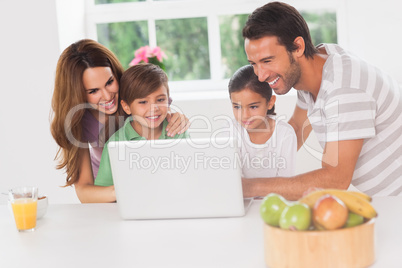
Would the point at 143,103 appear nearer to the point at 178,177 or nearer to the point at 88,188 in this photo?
the point at 88,188

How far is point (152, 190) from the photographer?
159 cm

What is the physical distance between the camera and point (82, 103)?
227cm

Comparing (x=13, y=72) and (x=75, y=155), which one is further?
(x=13, y=72)

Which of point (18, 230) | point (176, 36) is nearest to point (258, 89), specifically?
point (18, 230)

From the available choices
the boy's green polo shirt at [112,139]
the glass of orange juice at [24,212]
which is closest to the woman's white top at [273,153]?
the boy's green polo shirt at [112,139]

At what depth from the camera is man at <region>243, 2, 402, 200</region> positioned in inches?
76.5

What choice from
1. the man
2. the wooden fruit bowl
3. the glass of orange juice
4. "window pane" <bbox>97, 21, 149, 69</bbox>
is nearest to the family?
the man

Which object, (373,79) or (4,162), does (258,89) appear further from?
(4,162)

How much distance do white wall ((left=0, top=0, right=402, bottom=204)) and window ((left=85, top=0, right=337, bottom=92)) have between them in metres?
0.30

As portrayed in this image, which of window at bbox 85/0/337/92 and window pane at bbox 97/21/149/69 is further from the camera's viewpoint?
window pane at bbox 97/21/149/69

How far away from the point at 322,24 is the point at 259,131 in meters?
1.70

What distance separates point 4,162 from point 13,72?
0.62 m

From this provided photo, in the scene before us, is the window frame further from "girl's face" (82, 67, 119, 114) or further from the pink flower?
"girl's face" (82, 67, 119, 114)

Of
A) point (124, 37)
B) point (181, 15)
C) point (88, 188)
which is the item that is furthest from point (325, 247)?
point (124, 37)
